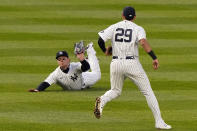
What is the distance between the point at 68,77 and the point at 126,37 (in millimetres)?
3381

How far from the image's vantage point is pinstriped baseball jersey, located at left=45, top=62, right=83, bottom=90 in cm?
1418

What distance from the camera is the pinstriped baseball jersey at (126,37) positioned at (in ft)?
36.3

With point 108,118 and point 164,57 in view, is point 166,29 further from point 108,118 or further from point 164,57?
point 108,118

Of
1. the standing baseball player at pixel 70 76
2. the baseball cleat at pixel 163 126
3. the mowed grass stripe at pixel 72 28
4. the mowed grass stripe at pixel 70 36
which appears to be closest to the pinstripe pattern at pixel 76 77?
the standing baseball player at pixel 70 76

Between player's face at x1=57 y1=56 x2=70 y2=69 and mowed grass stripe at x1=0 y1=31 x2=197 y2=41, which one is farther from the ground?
mowed grass stripe at x1=0 y1=31 x2=197 y2=41

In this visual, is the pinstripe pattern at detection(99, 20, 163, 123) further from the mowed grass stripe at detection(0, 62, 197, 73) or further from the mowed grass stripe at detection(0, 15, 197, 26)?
the mowed grass stripe at detection(0, 15, 197, 26)

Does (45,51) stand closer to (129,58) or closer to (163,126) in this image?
(129,58)

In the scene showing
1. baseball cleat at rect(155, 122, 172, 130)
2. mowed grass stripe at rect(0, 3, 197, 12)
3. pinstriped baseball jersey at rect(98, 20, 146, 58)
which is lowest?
baseball cleat at rect(155, 122, 172, 130)

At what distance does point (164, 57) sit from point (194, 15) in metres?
4.20

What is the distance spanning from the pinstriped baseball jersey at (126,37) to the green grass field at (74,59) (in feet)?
3.74

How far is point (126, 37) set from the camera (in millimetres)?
11070

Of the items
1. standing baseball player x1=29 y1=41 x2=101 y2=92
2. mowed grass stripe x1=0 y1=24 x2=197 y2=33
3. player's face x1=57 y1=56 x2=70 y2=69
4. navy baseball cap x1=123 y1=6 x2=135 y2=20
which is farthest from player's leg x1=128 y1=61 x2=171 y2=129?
mowed grass stripe x1=0 y1=24 x2=197 y2=33

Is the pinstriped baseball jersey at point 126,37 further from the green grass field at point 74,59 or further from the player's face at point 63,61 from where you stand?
the player's face at point 63,61

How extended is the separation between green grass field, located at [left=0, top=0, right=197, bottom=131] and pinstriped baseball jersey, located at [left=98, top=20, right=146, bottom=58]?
1.14 m
